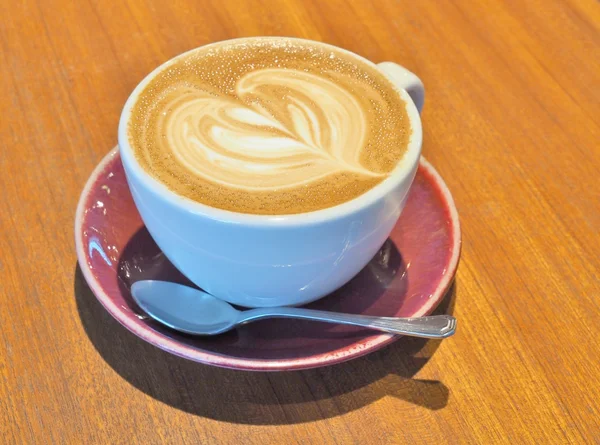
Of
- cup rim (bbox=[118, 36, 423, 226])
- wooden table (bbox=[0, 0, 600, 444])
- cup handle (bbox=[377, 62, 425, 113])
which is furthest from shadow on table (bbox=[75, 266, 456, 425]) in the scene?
cup handle (bbox=[377, 62, 425, 113])

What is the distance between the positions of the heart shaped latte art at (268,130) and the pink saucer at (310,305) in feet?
0.62

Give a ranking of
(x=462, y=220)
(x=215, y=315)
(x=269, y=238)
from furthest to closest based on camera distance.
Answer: (x=462, y=220), (x=215, y=315), (x=269, y=238)

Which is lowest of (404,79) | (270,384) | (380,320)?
(270,384)

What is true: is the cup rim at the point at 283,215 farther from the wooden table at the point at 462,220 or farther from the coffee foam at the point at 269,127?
the wooden table at the point at 462,220

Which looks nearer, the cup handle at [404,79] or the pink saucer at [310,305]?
the pink saucer at [310,305]

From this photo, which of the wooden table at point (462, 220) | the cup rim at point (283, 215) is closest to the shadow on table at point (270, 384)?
the wooden table at point (462, 220)

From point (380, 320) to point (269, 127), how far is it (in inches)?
11.0

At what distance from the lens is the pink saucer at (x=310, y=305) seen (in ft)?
2.24

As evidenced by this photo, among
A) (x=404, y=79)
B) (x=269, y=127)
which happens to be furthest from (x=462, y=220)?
(x=269, y=127)

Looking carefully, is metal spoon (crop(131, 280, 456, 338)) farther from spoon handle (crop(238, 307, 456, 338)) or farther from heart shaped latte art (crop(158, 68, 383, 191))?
heart shaped latte art (crop(158, 68, 383, 191))

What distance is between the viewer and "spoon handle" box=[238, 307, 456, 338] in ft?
2.25

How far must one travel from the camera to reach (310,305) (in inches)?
31.9

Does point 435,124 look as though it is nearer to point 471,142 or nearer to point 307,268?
point 471,142

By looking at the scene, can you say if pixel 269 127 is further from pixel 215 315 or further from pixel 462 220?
pixel 462 220
